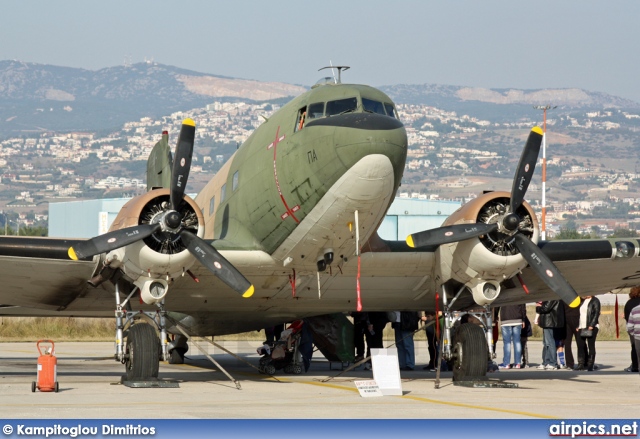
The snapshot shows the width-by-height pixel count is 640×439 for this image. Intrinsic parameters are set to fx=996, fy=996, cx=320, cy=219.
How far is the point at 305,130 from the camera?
17.7m

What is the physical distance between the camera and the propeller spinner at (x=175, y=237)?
17.3 metres

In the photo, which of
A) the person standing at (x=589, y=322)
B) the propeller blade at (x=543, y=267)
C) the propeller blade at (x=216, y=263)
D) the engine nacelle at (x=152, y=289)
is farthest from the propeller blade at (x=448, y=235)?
the person standing at (x=589, y=322)

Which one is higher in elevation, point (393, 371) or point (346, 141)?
point (346, 141)

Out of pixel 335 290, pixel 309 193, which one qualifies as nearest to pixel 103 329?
pixel 335 290

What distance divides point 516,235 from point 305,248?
394 centimetres

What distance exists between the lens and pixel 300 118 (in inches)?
714

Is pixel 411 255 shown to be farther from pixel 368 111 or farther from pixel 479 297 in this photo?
pixel 368 111

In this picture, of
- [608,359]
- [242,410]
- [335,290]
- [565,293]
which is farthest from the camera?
[608,359]

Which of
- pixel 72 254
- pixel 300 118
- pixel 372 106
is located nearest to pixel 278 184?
pixel 300 118

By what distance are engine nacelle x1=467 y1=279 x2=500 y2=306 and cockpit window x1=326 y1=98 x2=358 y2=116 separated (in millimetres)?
4265

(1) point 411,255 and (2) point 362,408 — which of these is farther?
(1) point 411,255

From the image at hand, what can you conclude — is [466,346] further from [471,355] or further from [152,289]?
[152,289]

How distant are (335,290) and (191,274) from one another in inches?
120

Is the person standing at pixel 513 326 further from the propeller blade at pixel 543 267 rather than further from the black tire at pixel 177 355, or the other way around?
the black tire at pixel 177 355
